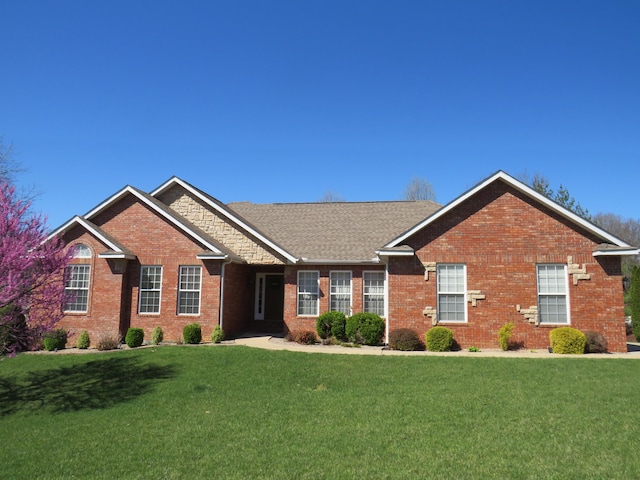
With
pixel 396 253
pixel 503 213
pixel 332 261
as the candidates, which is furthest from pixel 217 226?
pixel 503 213

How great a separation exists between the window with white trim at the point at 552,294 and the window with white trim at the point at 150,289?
47.9 ft

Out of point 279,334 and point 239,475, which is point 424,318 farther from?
point 239,475

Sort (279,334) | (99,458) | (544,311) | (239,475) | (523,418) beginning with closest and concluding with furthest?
(239,475), (99,458), (523,418), (544,311), (279,334)

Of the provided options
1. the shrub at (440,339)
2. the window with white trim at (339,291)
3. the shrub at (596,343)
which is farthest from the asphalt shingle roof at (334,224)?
the shrub at (596,343)

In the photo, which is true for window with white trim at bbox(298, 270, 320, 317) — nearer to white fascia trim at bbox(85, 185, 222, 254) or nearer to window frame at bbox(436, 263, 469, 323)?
white fascia trim at bbox(85, 185, 222, 254)

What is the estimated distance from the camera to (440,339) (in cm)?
1572

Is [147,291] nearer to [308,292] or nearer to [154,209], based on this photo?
[154,209]

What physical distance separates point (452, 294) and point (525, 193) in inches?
178

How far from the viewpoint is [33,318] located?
478 inches

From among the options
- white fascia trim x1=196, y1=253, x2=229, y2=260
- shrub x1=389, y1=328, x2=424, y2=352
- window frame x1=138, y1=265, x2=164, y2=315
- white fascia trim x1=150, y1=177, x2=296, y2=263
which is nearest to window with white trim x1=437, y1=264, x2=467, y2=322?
shrub x1=389, y1=328, x2=424, y2=352

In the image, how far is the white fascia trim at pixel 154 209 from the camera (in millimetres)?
18406

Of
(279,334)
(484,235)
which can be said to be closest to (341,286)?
(279,334)

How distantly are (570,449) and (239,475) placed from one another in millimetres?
4761

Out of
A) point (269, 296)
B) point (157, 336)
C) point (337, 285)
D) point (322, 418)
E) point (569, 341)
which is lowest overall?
point (322, 418)
